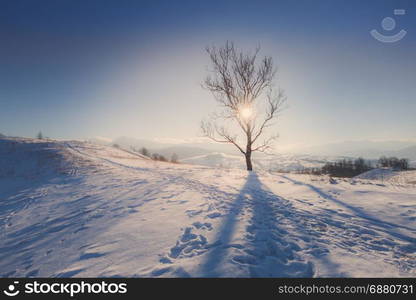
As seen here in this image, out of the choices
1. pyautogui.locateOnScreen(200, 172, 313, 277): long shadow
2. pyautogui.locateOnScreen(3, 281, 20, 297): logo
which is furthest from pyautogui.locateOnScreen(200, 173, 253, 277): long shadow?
pyautogui.locateOnScreen(3, 281, 20, 297): logo

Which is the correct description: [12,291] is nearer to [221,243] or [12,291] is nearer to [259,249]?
[221,243]

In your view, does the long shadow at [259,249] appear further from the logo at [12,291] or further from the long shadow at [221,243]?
the logo at [12,291]

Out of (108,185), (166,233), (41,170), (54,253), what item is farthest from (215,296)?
(41,170)

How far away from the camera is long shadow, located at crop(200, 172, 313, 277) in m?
3.64

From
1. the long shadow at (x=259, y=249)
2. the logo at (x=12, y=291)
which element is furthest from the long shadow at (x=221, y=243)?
the logo at (x=12, y=291)

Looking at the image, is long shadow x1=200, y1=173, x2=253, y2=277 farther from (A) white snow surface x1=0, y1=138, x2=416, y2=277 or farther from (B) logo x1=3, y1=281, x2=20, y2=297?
(B) logo x1=3, y1=281, x2=20, y2=297

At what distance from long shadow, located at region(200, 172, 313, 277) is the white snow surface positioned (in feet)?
0.08

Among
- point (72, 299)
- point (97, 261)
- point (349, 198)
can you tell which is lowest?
point (72, 299)

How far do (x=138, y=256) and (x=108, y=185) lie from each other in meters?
7.65

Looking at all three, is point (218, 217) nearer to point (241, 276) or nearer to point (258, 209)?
point (258, 209)

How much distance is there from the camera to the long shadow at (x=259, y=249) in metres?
3.64

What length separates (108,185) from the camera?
10.9m

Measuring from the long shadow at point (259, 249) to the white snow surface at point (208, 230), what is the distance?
0.08 feet

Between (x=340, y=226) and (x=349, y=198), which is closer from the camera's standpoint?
(x=340, y=226)
